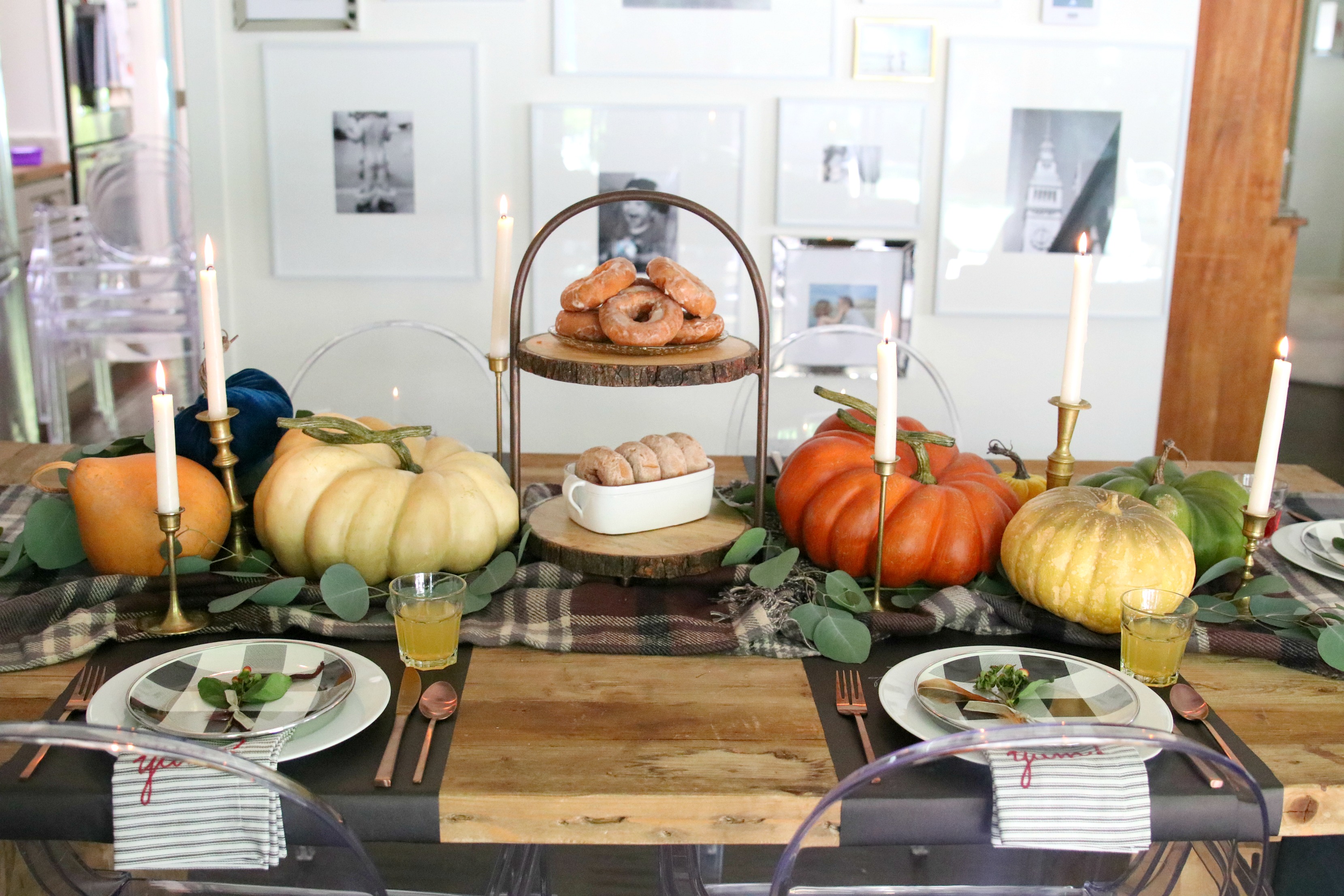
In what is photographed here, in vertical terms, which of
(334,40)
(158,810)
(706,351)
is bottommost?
(158,810)

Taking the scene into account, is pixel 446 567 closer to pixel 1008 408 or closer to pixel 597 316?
pixel 597 316

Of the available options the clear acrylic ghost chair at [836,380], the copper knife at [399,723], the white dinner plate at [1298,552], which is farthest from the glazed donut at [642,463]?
the clear acrylic ghost chair at [836,380]

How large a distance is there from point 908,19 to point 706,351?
1.81 m

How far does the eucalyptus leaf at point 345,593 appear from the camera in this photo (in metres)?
1.27

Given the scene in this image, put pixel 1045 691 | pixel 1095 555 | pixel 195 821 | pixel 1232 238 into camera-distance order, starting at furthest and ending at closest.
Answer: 1. pixel 1232 238
2. pixel 1095 555
3. pixel 1045 691
4. pixel 195 821

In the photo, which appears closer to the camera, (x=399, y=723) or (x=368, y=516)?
(x=399, y=723)

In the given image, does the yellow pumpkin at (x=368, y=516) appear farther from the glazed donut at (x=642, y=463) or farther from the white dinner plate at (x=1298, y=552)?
the white dinner plate at (x=1298, y=552)

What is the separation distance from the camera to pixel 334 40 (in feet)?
9.29

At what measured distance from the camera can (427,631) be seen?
1185mm

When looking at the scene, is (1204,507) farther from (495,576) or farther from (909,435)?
(495,576)

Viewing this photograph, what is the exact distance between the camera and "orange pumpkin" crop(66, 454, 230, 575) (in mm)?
1328

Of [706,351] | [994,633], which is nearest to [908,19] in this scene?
[706,351]

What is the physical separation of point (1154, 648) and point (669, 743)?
0.50 m

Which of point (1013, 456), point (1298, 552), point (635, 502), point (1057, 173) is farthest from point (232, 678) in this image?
point (1057, 173)
